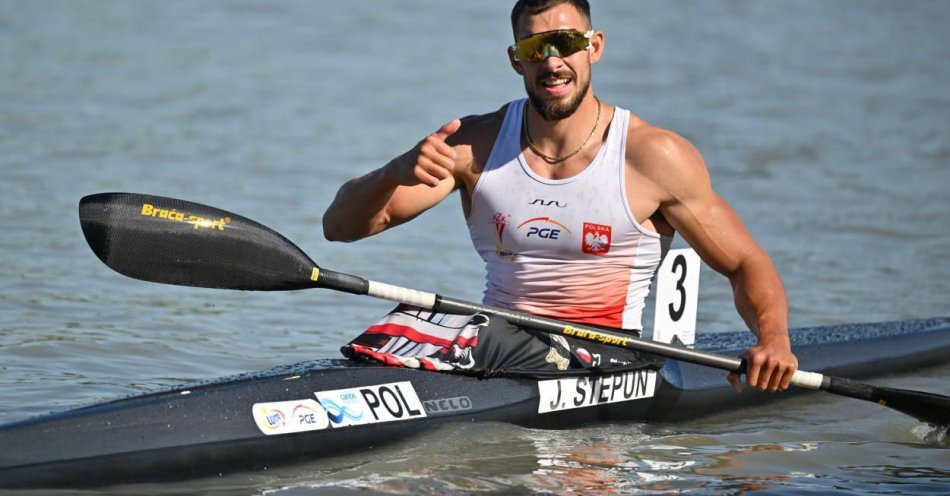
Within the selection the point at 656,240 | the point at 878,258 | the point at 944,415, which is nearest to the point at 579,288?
the point at 656,240

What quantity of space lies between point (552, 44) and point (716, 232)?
978mm

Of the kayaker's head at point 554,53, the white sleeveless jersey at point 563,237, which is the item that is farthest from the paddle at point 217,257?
the kayaker's head at point 554,53

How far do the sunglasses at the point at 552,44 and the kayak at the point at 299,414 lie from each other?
1263 mm

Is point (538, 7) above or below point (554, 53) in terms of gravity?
above

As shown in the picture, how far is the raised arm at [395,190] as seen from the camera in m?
4.85

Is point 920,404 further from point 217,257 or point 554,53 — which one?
point 217,257

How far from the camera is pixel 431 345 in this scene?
5.20 meters

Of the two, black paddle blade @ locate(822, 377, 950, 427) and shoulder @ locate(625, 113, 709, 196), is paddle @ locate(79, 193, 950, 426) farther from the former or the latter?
shoulder @ locate(625, 113, 709, 196)

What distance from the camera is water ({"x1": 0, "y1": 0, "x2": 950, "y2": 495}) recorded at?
532cm

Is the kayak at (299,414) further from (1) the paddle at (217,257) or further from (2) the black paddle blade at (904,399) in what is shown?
(2) the black paddle blade at (904,399)

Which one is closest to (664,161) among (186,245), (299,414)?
(299,414)

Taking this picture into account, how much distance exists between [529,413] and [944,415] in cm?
180

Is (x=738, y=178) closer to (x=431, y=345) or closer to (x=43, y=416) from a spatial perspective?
(x=431, y=345)

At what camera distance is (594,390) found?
5434 millimetres
